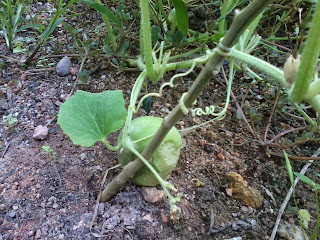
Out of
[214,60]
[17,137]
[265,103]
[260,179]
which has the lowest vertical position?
[17,137]

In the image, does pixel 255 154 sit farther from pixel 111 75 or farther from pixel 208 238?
pixel 111 75

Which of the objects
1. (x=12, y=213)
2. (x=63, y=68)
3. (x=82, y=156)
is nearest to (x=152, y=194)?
(x=82, y=156)

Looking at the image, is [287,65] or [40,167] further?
[40,167]

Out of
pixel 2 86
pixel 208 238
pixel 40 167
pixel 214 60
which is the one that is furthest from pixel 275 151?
pixel 2 86

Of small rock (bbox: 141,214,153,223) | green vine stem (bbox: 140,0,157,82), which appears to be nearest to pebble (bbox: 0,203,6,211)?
small rock (bbox: 141,214,153,223)

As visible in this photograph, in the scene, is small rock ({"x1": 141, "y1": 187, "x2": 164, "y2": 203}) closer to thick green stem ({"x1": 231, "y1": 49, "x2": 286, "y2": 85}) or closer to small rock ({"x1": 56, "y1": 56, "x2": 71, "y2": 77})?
thick green stem ({"x1": 231, "y1": 49, "x2": 286, "y2": 85})

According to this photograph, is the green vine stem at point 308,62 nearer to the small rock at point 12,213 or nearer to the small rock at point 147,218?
the small rock at point 147,218

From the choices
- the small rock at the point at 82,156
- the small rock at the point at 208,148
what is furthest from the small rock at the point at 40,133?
the small rock at the point at 208,148

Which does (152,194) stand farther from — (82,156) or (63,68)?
(63,68)
